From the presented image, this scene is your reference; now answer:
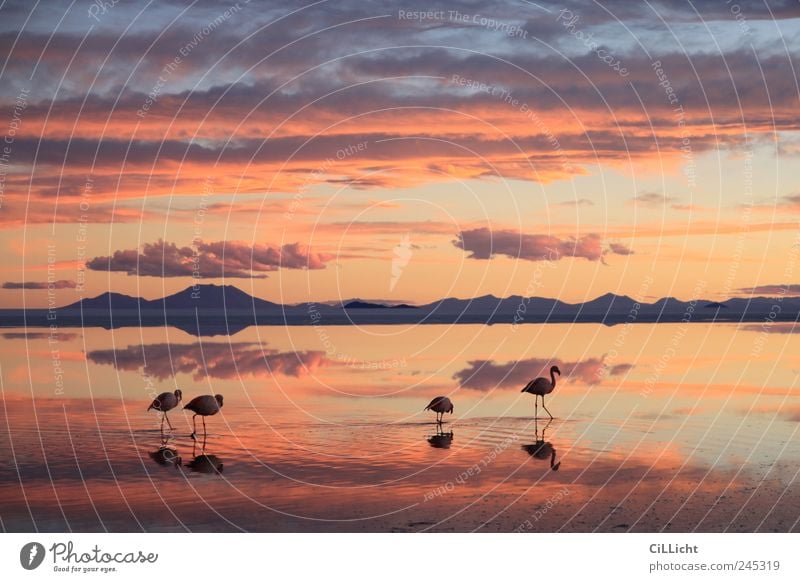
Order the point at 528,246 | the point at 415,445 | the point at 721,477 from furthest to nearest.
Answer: the point at 528,246, the point at 415,445, the point at 721,477

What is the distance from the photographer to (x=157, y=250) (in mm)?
43438

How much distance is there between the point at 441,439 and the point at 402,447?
122cm

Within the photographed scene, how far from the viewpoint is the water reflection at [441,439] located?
79.6 ft

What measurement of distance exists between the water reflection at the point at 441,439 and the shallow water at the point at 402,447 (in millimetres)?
78

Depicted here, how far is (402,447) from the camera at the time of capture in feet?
79.0

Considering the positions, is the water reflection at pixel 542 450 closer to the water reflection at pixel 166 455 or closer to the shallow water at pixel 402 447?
the shallow water at pixel 402 447

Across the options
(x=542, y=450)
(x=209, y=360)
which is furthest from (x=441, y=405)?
(x=209, y=360)

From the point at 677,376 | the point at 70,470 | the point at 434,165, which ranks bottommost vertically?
the point at 70,470

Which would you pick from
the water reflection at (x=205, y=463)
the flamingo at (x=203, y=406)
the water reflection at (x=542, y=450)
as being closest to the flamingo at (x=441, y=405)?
the water reflection at (x=542, y=450)

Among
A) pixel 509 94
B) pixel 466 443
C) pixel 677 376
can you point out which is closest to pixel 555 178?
pixel 509 94

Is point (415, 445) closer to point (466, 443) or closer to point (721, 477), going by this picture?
point (466, 443)

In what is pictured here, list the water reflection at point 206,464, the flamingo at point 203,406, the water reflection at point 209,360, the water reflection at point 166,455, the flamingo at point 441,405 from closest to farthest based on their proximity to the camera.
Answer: the water reflection at point 206,464, the water reflection at point 166,455, the flamingo at point 203,406, the flamingo at point 441,405, the water reflection at point 209,360

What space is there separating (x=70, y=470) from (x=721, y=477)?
12.7 m

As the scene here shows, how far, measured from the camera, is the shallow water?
63.3ft
